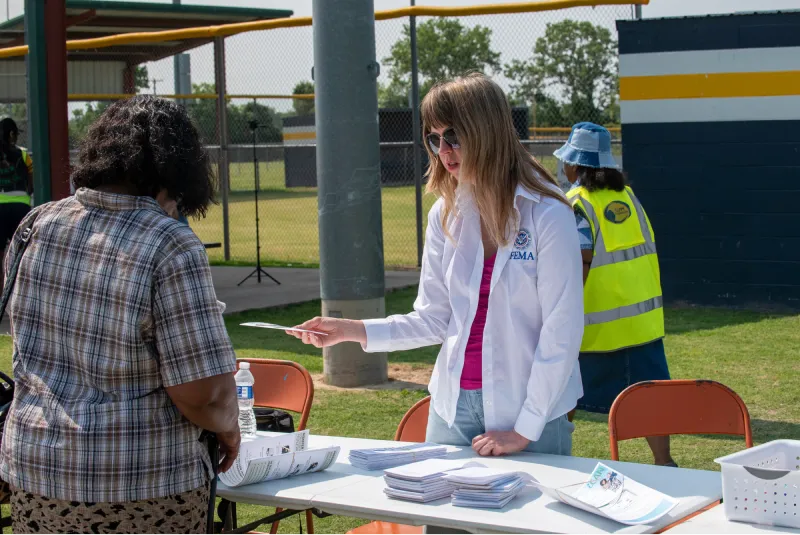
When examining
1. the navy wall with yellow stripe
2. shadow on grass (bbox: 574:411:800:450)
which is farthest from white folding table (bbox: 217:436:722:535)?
the navy wall with yellow stripe

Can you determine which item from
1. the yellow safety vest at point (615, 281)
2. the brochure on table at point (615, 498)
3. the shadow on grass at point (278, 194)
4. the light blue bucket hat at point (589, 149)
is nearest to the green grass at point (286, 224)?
the shadow on grass at point (278, 194)

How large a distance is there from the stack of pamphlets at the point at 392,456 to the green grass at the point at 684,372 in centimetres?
142

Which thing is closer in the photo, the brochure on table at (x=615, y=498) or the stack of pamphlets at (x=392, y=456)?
the brochure on table at (x=615, y=498)

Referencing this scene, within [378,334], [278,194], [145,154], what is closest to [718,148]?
[378,334]

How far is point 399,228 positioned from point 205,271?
51.4 feet

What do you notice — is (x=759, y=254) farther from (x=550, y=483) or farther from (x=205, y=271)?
(x=205, y=271)

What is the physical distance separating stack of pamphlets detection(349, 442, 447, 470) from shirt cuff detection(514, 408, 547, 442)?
0.27 meters

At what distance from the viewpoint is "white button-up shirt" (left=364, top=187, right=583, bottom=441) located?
3.12m

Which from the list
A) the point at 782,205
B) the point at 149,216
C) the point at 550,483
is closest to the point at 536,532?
the point at 550,483

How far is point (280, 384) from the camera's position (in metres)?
4.41

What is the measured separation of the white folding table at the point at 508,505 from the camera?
2.71m

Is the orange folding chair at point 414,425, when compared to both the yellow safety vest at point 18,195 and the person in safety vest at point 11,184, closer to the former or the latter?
the person in safety vest at point 11,184

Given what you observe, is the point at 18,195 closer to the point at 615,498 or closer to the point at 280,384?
the point at 280,384

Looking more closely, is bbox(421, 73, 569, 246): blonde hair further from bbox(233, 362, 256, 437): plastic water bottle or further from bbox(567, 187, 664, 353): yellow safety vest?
bbox(567, 187, 664, 353): yellow safety vest
